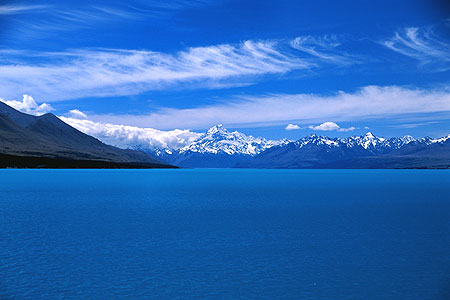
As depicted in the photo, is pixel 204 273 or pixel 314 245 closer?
pixel 204 273

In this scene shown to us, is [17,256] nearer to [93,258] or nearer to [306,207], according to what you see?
[93,258]

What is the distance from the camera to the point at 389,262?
38906 millimetres

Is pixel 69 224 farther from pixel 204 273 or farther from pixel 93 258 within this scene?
pixel 204 273

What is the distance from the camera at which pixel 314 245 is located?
4644 centimetres

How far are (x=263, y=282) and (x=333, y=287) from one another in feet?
17.3

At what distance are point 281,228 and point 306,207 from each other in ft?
99.4

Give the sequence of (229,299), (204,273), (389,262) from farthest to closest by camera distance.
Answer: (389,262)
(204,273)
(229,299)

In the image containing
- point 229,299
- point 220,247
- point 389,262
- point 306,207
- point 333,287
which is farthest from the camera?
point 306,207

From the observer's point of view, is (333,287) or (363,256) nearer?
(333,287)

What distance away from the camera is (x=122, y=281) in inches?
1288

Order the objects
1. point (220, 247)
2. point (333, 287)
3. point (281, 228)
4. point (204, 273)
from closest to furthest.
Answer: point (333, 287)
point (204, 273)
point (220, 247)
point (281, 228)

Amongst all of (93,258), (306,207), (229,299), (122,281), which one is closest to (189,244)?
(93,258)

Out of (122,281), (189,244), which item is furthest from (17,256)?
(189,244)

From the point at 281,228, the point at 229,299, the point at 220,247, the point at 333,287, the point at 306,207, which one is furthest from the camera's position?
the point at 306,207
